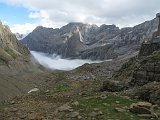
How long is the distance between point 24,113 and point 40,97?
29.2ft

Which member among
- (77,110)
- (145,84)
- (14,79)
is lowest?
(14,79)

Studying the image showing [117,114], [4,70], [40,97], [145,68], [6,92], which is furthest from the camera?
[4,70]

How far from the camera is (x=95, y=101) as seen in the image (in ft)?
110

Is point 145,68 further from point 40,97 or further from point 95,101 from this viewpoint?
point 40,97

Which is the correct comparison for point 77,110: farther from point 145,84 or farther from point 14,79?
point 14,79

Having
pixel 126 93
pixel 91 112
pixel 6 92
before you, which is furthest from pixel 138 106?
pixel 6 92

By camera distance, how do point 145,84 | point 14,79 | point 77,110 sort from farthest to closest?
point 14,79
point 145,84
point 77,110

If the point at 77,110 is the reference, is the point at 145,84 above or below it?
above

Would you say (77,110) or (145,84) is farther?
(145,84)

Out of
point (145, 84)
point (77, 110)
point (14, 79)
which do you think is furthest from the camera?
point (14, 79)

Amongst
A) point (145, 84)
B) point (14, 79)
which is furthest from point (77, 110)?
point (14, 79)

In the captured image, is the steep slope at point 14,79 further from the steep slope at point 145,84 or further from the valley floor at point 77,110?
the valley floor at point 77,110

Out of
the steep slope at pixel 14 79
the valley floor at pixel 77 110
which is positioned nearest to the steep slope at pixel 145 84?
the valley floor at pixel 77 110

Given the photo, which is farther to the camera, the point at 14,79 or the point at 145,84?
the point at 14,79
